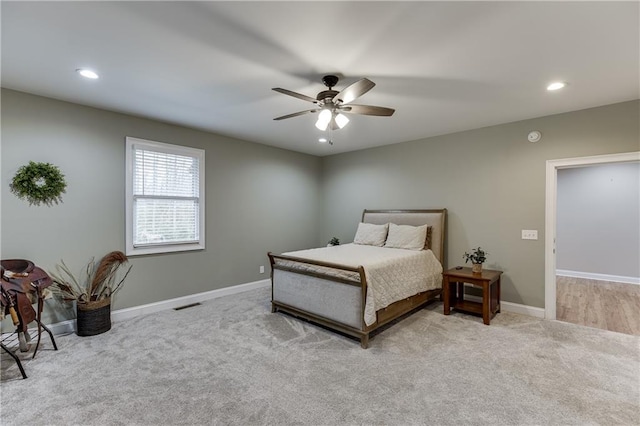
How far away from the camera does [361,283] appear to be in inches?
119

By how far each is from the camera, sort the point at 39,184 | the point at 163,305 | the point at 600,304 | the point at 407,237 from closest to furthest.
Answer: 1. the point at 39,184
2. the point at 163,305
3. the point at 600,304
4. the point at 407,237

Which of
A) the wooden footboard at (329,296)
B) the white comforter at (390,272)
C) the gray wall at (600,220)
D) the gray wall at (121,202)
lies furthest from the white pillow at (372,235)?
the gray wall at (600,220)

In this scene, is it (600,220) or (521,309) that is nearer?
(521,309)

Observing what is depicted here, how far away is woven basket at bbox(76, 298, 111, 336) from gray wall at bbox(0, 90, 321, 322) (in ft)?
1.19

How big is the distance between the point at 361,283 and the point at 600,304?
398 centimetres

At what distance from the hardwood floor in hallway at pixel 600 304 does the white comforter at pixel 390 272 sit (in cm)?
171

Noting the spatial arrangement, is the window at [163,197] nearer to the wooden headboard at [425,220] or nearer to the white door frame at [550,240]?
the wooden headboard at [425,220]

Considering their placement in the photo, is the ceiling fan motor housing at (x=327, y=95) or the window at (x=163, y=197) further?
the window at (x=163, y=197)

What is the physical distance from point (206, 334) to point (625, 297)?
20.6ft

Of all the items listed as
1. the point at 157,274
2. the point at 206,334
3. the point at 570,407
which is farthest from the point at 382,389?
the point at 157,274

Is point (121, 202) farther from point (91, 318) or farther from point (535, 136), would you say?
point (535, 136)

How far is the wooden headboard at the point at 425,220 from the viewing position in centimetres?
461

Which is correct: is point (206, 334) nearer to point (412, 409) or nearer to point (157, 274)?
point (157, 274)

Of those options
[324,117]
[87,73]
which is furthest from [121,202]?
[324,117]
